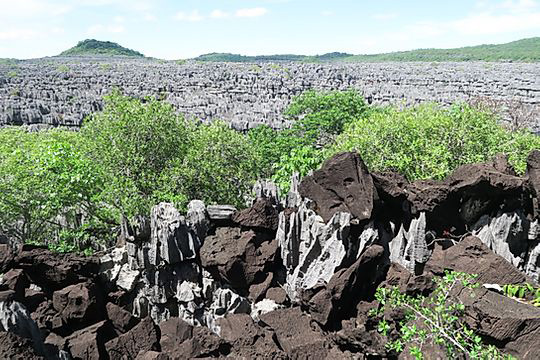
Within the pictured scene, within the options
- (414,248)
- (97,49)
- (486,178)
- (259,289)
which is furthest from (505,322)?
(97,49)

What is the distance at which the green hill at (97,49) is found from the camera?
15225 cm

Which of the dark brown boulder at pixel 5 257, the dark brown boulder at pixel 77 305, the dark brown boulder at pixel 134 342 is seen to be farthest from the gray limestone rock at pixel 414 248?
the dark brown boulder at pixel 5 257

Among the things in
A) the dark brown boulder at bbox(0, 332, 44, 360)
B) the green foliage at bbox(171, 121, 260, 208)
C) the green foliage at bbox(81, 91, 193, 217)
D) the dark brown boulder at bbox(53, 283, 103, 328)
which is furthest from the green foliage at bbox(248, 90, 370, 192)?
the dark brown boulder at bbox(0, 332, 44, 360)

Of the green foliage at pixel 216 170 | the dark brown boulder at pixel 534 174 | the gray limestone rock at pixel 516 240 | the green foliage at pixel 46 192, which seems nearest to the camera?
the dark brown boulder at pixel 534 174

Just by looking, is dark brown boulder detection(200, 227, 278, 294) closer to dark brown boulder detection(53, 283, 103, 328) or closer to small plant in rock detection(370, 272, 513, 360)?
dark brown boulder detection(53, 283, 103, 328)

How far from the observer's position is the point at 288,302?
9594 millimetres

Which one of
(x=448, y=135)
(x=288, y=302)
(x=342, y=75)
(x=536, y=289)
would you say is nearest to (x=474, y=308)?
(x=536, y=289)

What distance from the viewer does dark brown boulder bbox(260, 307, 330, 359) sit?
798 centimetres

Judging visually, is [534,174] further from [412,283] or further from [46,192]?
[46,192]

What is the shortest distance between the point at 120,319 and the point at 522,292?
7704 mm

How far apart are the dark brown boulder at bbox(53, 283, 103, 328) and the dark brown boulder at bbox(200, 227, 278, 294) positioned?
235 cm

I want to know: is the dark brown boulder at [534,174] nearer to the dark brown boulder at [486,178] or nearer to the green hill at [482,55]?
the dark brown boulder at [486,178]

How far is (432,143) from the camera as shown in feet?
49.9

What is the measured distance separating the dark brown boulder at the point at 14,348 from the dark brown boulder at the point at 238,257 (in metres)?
3.74
